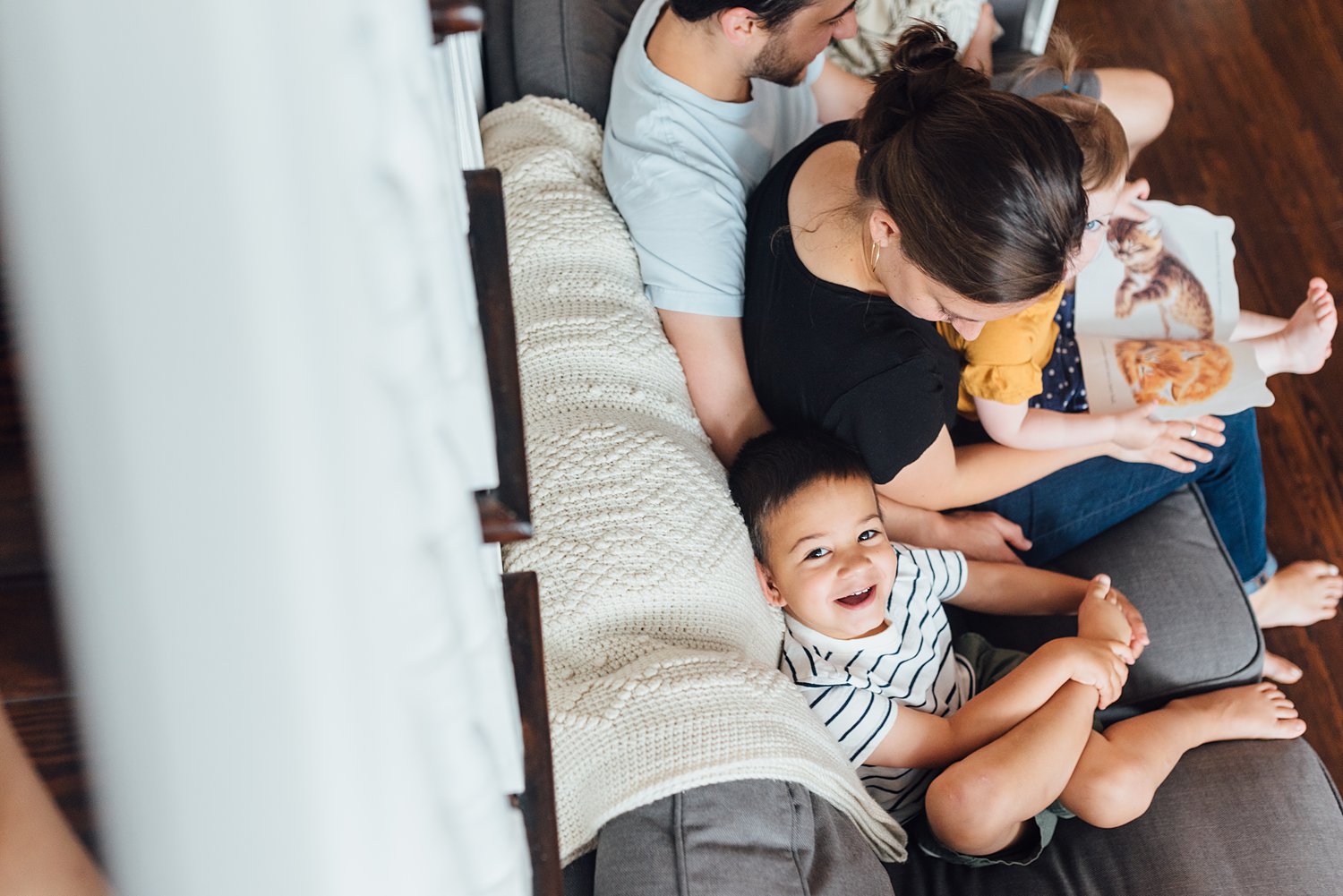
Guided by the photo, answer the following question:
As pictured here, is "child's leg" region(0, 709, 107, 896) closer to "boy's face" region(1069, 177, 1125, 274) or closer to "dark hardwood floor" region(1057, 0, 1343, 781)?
"boy's face" region(1069, 177, 1125, 274)

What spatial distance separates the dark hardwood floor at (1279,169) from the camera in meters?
1.99

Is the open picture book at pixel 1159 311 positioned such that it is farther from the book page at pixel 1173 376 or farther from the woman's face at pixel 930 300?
the woman's face at pixel 930 300

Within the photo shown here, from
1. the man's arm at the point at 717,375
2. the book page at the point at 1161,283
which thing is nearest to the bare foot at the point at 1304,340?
Result: the book page at the point at 1161,283

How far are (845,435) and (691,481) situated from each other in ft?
0.90

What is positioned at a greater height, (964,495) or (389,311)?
(389,311)

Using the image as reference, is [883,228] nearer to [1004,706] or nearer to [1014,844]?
[1004,706]

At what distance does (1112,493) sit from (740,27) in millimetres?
932

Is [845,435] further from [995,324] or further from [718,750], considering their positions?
[718,750]

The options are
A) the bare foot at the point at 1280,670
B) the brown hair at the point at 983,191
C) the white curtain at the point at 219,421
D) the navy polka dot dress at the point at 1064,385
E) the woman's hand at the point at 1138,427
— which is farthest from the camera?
the bare foot at the point at 1280,670

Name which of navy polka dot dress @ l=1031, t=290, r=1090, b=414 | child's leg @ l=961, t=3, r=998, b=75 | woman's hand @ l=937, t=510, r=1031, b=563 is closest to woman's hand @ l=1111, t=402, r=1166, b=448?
navy polka dot dress @ l=1031, t=290, r=1090, b=414

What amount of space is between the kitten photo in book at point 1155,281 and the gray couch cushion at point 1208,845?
2.39 ft

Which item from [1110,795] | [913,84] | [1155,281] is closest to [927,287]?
[913,84]

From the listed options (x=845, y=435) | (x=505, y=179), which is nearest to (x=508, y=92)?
(x=505, y=179)

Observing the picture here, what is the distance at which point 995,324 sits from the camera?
147cm
